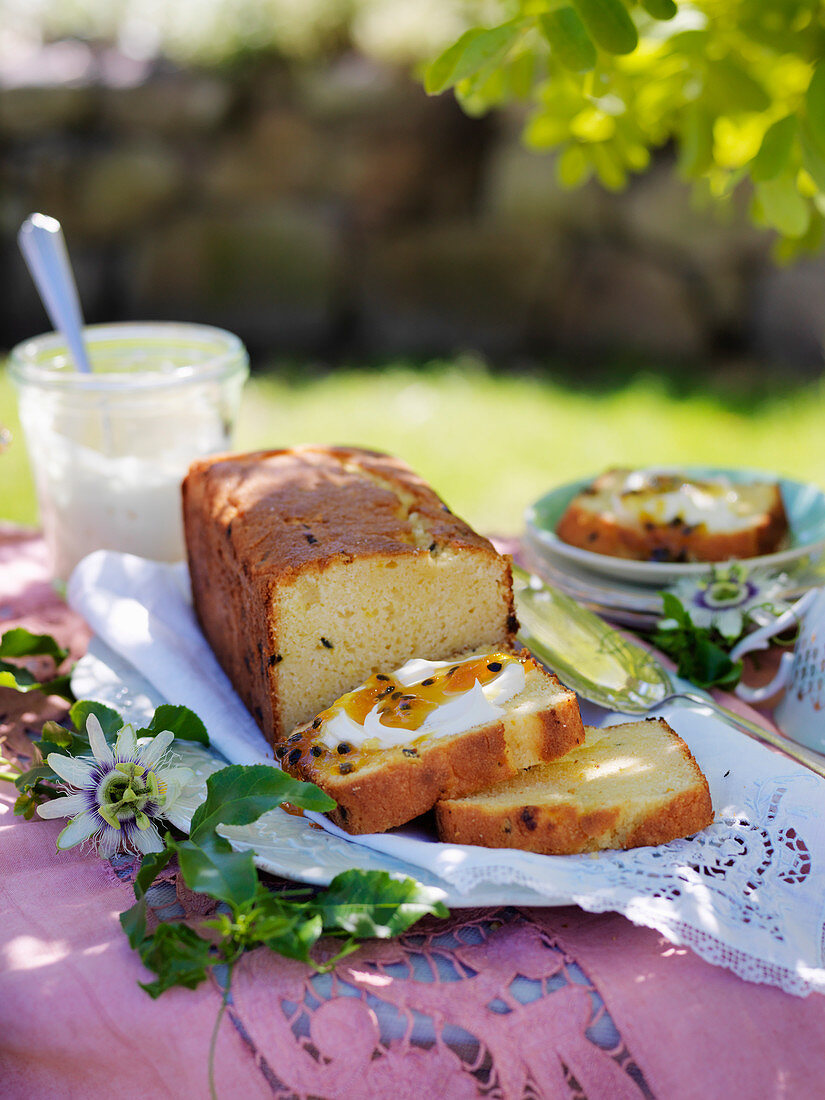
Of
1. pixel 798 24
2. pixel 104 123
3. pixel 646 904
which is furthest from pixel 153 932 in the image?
pixel 104 123

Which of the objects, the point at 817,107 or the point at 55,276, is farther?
the point at 55,276

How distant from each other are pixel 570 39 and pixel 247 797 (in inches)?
52.2

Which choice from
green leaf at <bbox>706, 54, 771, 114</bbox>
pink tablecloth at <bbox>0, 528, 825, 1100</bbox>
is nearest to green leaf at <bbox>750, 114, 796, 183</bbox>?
green leaf at <bbox>706, 54, 771, 114</bbox>

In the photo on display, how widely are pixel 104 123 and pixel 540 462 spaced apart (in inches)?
159

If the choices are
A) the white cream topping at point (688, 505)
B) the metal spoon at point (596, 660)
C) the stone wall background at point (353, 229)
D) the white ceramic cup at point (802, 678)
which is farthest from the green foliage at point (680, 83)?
the stone wall background at point (353, 229)

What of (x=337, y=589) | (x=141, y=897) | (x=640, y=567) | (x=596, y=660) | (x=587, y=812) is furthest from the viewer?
(x=640, y=567)

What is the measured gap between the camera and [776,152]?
1765 mm

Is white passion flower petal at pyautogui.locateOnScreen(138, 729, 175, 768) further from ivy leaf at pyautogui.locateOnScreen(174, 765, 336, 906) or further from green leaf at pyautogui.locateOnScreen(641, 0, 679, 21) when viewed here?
green leaf at pyautogui.locateOnScreen(641, 0, 679, 21)

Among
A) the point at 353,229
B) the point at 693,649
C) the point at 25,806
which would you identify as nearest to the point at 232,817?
the point at 25,806

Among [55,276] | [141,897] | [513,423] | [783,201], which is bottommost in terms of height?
[513,423]

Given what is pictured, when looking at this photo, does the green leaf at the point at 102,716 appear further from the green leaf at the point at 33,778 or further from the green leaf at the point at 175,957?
the green leaf at the point at 175,957

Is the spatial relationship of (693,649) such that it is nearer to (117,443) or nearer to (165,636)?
(165,636)

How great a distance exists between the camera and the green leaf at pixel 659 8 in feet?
5.36

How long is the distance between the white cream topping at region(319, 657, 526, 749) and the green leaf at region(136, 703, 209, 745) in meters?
0.25
